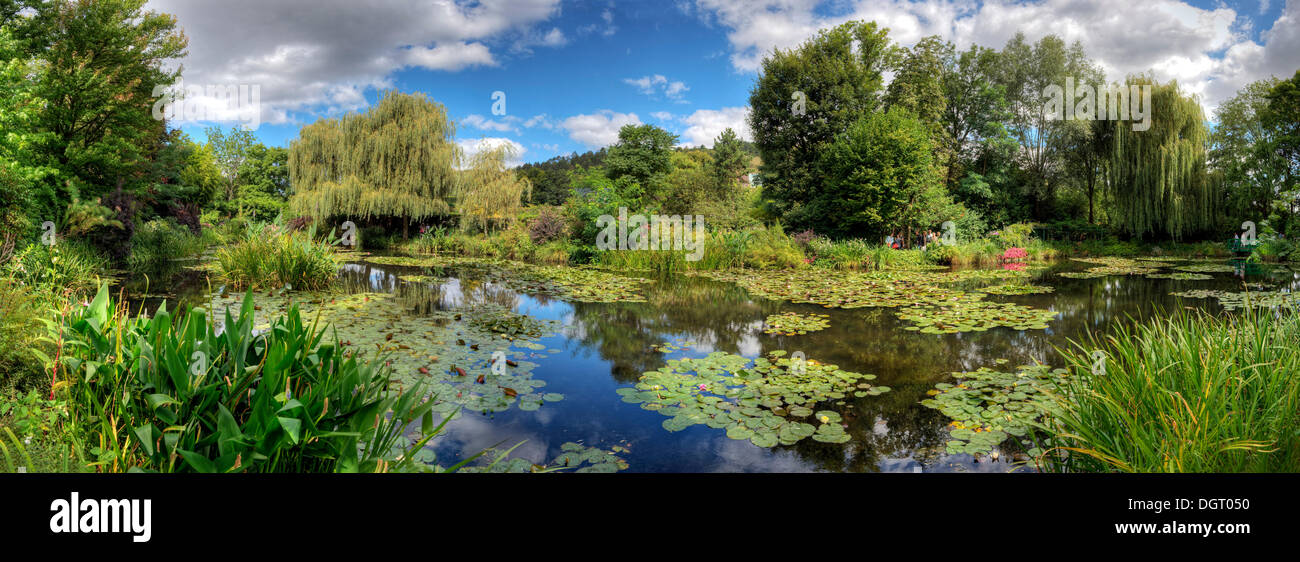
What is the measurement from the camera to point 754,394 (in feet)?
13.1

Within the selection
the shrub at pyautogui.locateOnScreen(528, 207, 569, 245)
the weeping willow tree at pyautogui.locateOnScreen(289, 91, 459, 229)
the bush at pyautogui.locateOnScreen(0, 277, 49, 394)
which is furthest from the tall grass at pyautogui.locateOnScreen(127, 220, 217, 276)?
the bush at pyautogui.locateOnScreen(0, 277, 49, 394)

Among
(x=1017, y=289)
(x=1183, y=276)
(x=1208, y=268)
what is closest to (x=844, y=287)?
(x=1017, y=289)

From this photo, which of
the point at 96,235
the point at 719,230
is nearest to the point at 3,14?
the point at 96,235

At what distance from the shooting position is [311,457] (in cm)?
224

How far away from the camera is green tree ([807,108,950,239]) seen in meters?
16.1

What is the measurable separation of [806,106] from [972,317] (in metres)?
14.1

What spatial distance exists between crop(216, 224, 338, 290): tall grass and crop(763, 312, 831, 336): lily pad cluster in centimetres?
679

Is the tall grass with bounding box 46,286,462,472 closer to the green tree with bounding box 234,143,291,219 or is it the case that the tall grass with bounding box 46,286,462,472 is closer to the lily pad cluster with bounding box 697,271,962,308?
the lily pad cluster with bounding box 697,271,962,308

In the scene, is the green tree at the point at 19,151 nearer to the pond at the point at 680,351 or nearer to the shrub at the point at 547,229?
the pond at the point at 680,351

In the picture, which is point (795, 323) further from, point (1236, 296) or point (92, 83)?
point (92, 83)


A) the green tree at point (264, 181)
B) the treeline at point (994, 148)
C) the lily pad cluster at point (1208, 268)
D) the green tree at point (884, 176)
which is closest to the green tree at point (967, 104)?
the treeline at point (994, 148)
